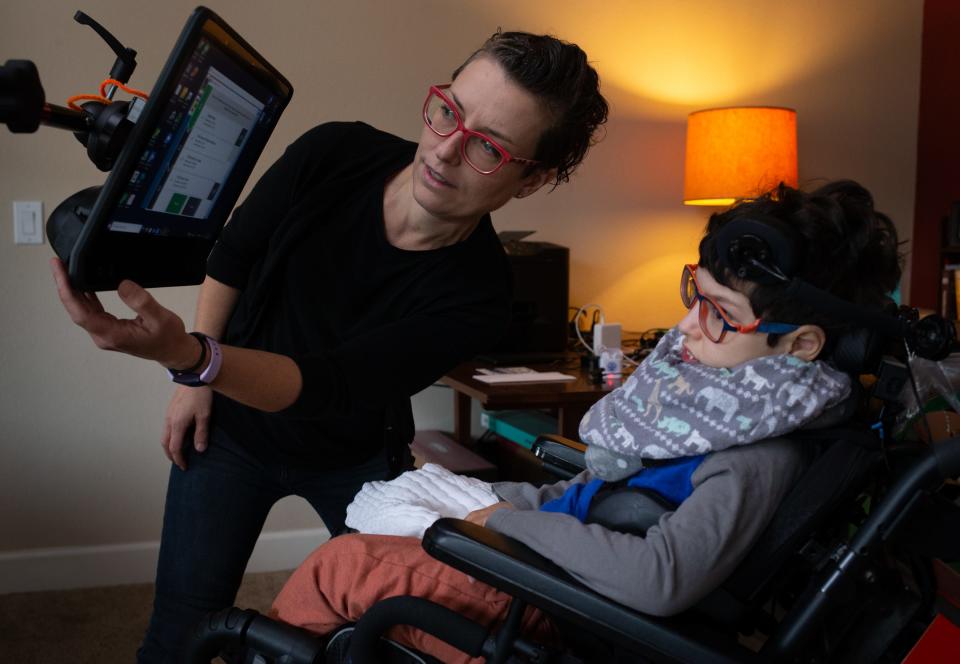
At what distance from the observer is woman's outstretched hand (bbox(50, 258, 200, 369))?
2.71 ft

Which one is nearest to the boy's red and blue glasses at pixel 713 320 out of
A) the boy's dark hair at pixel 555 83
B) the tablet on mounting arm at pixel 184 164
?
the boy's dark hair at pixel 555 83

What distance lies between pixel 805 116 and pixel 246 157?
2.70 m

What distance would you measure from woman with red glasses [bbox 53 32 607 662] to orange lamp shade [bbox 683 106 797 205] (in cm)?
154

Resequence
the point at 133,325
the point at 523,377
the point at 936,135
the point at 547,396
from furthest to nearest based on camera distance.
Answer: the point at 936,135 < the point at 523,377 < the point at 547,396 < the point at 133,325

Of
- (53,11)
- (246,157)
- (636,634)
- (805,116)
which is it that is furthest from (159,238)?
(805,116)

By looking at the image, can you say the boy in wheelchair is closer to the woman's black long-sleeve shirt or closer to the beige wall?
the woman's black long-sleeve shirt

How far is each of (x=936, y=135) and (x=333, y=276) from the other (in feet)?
9.57

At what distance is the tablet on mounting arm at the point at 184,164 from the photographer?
32.6 inches

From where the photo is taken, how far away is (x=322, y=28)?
263 cm

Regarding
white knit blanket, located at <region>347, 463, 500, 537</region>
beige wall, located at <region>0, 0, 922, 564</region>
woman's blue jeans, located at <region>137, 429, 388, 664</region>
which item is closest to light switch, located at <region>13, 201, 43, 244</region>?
beige wall, located at <region>0, 0, 922, 564</region>

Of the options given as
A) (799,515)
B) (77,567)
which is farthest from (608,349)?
(77,567)

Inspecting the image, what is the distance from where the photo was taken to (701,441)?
108 centimetres

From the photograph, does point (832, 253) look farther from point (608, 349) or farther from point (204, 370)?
point (608, 349)

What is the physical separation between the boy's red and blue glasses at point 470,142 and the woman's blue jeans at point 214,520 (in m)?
0.50
